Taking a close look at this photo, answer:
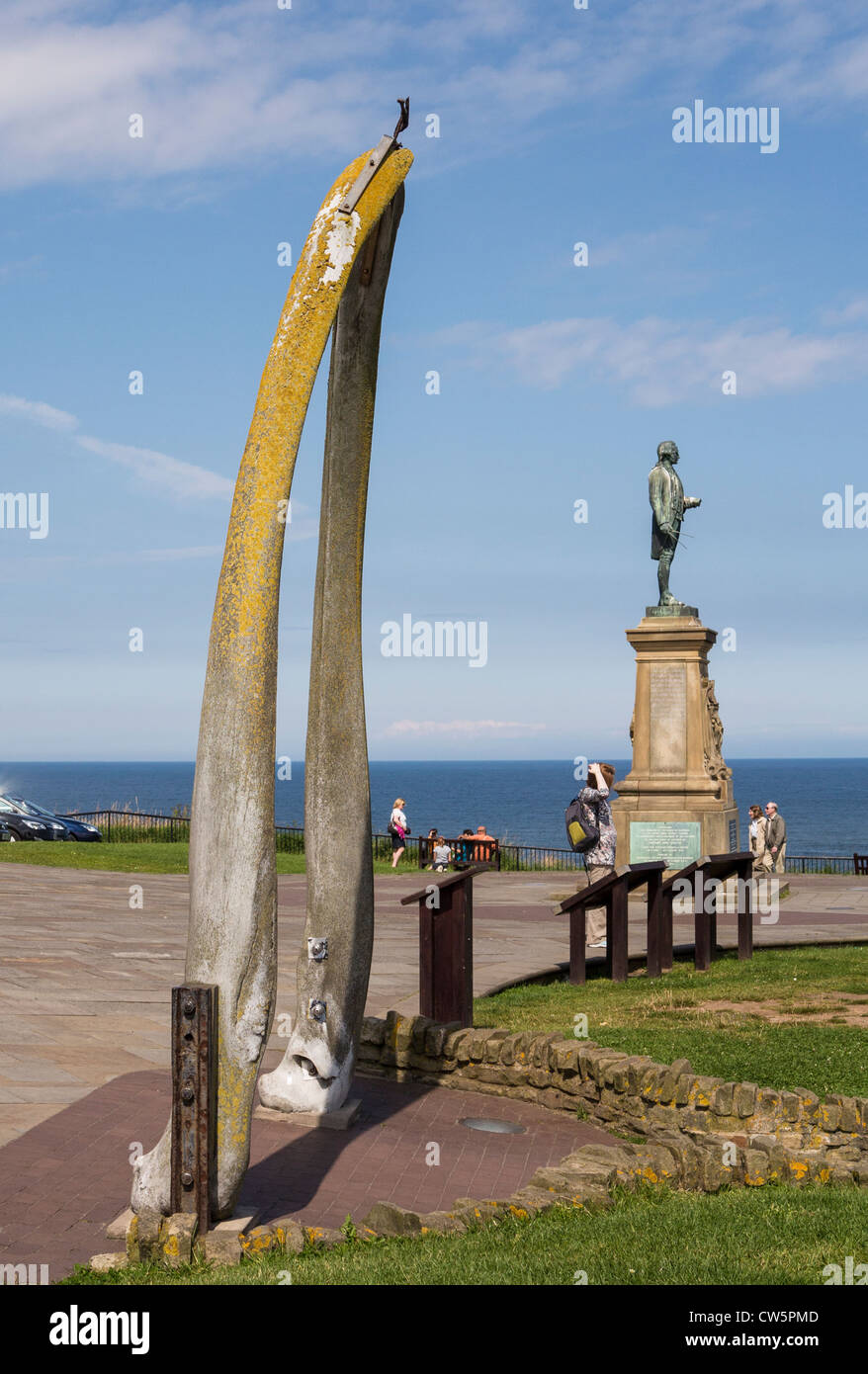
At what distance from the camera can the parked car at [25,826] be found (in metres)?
35.2

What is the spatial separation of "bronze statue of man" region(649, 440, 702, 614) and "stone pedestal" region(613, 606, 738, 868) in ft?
3.56

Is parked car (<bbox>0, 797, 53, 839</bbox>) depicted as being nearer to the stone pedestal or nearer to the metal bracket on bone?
the stone pedestal

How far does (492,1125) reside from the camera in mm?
7859

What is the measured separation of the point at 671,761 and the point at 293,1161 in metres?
13.5

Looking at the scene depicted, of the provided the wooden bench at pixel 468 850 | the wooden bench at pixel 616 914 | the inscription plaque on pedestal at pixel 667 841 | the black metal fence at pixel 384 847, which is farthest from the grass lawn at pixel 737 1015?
the black metal fence at pixel 384 847

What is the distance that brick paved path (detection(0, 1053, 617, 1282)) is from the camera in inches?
230

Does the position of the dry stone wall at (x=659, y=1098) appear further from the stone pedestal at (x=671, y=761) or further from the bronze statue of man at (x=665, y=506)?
the bronze statue of man at (x=665, y=506)

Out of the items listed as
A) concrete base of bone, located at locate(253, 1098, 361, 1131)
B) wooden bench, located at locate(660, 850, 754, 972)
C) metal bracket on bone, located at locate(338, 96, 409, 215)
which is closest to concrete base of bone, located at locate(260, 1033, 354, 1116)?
concrete base of bone, located at locate(253, 1098, 361, 1131)

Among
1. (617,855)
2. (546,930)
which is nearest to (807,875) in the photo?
(617,855)

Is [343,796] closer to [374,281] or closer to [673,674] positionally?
[374,281]

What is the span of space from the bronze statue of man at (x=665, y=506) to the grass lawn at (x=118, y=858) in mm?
6937

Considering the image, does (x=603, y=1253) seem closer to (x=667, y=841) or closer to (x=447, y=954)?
(x=447, y=954)

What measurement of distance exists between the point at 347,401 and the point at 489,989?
6.08 meters

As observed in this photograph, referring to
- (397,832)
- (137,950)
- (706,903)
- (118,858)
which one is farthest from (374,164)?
(397,832)
